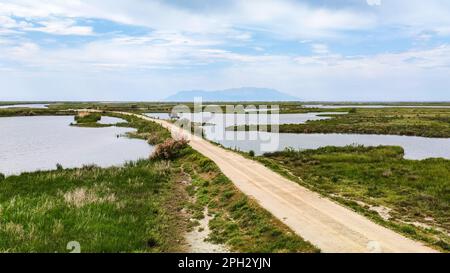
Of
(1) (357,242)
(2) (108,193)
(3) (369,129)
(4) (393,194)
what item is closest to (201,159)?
(2) (108,193)

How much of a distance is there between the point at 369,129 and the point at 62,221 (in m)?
68.9

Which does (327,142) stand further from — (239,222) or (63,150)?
(239,222)

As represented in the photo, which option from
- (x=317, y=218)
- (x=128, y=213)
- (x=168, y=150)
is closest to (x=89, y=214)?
(x=128, y=213)

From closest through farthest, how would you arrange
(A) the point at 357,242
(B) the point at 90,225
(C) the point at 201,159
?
(A) the point at 357,242 → (B) the point at 90,225 → (C) the point at 201,159

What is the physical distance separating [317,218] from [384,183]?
14.5 meters

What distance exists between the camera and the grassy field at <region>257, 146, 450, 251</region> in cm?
2103

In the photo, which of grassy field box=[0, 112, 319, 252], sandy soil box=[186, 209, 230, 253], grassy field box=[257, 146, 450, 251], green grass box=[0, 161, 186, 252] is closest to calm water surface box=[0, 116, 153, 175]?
grassy field box=[0, 112, 319, 252]

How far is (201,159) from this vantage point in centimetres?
3922

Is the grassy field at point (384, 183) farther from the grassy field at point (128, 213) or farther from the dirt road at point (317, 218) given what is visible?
the grassy field at point (128, 213)

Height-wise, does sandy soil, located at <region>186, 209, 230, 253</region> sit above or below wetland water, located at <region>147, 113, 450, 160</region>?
below

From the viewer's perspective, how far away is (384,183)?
31.5 meters

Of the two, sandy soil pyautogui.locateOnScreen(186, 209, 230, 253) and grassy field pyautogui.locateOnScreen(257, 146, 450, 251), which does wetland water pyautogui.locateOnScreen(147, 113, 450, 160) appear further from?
sandy soil pyautogui.locateOnScreen(186, 209, 230, 253)

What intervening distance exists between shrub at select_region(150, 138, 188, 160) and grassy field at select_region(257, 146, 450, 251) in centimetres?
1035
